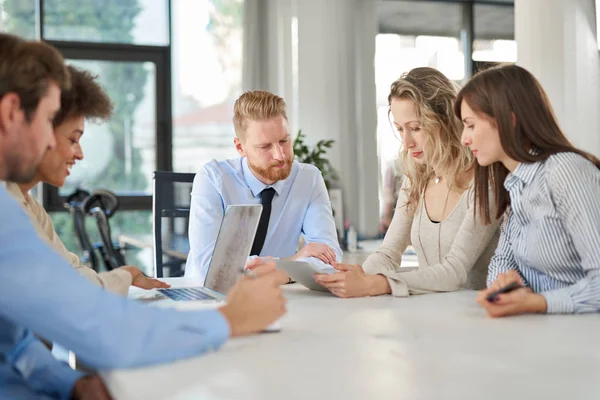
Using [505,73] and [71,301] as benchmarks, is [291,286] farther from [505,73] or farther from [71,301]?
[71,301]

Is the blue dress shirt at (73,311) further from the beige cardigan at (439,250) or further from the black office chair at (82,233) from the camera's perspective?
the black office chair at (82,233)

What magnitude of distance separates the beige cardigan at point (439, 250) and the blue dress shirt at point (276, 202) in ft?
1.09

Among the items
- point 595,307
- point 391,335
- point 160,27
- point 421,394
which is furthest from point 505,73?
point 160,27

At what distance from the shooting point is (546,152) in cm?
159

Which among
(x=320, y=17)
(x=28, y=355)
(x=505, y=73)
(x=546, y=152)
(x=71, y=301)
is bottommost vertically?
(x=28, y=355)

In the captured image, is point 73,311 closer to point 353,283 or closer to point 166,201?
point 353,283

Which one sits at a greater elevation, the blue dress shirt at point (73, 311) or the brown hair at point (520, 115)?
the brown hair at point (520, 115)

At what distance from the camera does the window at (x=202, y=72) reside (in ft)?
21.5

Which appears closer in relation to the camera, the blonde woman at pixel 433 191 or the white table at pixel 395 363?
the white table at pixel 395 363

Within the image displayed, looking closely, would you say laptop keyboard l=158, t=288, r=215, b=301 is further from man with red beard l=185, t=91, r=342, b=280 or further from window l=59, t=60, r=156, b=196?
window l=59, t=60, r=156, b=196

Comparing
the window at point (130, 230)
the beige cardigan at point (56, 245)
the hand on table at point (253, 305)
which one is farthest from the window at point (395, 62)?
the hand on table at point (253, 305)

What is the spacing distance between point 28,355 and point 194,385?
1.48ft

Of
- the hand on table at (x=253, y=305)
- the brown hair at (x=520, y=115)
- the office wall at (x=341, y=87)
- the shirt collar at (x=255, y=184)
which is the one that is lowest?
Answer: the hand on table at (x=253, y=305)

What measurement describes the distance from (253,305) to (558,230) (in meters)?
0.72
